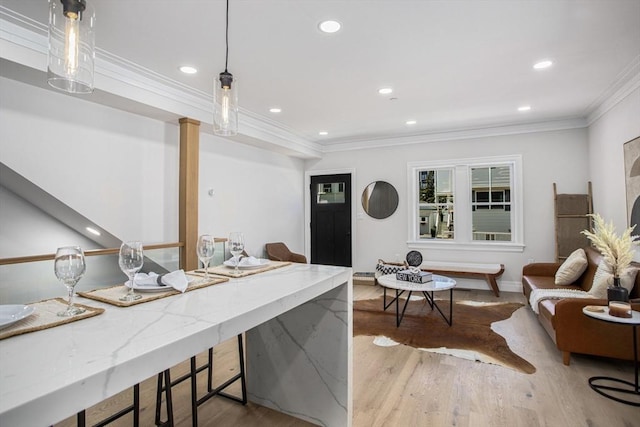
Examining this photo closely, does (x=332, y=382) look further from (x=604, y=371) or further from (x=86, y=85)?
(x=604, y=371)

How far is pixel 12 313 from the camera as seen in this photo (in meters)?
1.04

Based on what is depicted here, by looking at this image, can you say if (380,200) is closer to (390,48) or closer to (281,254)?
(281,254)

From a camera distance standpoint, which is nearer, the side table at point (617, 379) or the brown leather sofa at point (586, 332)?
the side table at point (617, 379)

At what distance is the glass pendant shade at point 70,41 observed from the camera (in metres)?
1.50

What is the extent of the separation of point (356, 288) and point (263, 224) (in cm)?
191

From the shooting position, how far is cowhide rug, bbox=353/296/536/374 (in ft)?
9.98

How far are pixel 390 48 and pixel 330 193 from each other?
410 centimetres

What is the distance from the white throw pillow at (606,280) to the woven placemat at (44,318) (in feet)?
11.9

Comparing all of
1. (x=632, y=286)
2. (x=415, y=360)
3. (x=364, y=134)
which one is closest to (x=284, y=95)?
(x=364, y=134)

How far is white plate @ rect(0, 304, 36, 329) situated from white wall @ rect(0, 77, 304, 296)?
98.4 inches

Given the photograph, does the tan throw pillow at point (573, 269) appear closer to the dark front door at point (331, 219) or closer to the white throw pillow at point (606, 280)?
the white throw pillow at point (606, 280)

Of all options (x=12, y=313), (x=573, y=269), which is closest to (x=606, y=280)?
(x=573, y=269)

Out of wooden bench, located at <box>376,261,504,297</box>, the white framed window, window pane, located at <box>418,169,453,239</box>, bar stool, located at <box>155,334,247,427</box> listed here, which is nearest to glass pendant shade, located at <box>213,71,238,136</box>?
bar stool, located at <box>155,334,247,427</box>

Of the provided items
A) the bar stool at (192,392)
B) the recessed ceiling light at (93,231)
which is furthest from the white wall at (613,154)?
the recessed ceiling light at (93,231)
